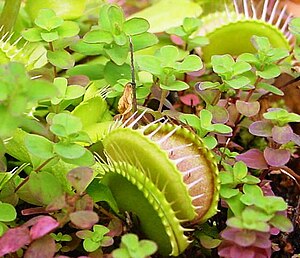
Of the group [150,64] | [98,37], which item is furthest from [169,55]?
[98,37]

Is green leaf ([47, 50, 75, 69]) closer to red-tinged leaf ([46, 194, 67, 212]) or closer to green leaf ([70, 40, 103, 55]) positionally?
green leaf ([70, 40, 103, 55])

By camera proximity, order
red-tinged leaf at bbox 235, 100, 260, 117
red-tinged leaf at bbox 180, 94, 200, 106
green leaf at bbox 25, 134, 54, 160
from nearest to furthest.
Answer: green leaf at bbox 25, 134, 54, 160 → red-tinged leaf at bbox 235, 100, 260, 117 → red-tinged leaf at bbox 180, 94, 200, 106

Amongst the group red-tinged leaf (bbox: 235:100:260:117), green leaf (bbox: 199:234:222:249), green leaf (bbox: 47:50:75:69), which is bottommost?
green leaf (bbox: 199:234:222:249)

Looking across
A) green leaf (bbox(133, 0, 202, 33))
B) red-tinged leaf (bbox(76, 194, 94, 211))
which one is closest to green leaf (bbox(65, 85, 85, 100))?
red-tinged leaf (bbox(76, 194, 94, 211))

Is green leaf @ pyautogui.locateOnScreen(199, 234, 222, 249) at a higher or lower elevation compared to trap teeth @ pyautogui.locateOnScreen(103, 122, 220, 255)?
lower

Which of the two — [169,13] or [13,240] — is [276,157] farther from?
[169,13]

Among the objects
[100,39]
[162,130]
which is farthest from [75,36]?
[162,130]
